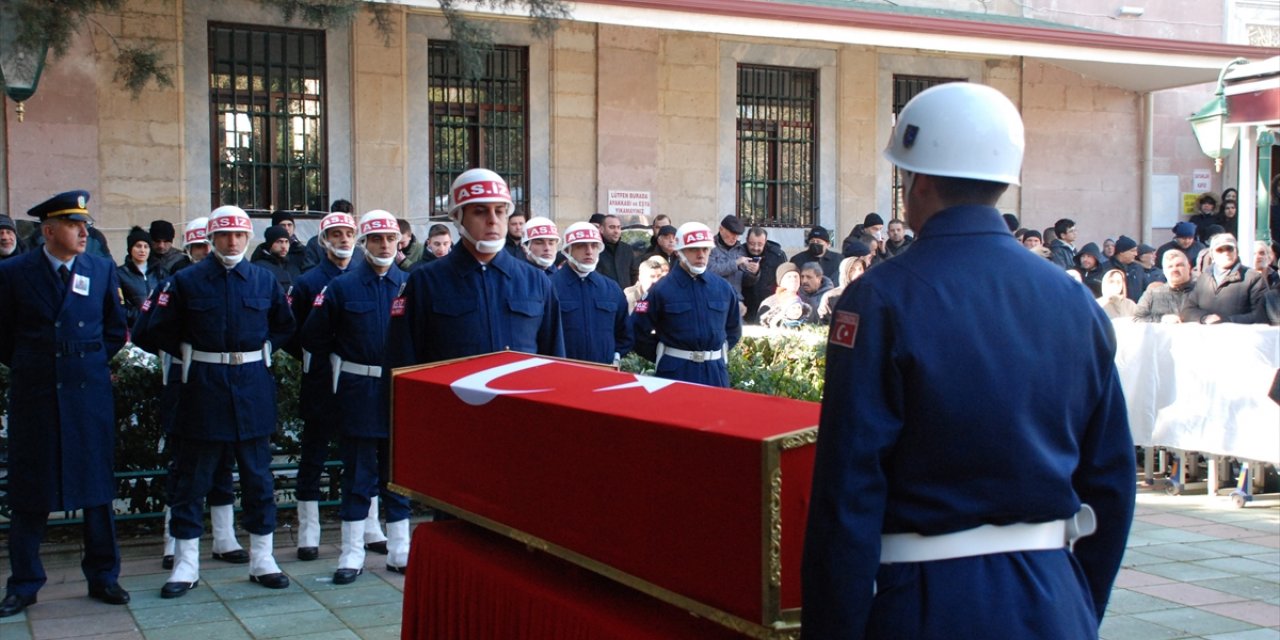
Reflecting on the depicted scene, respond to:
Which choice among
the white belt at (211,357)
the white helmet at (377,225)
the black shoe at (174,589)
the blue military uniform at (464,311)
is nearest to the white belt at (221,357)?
the white belt at (211,357)

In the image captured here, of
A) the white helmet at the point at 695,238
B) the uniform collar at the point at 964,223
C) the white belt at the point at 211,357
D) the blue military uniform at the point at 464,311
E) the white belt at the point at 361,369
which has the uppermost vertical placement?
the white helmet at the point at 695,238

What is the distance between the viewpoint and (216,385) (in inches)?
286

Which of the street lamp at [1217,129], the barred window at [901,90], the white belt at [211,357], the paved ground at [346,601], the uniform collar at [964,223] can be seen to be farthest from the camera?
the barred window at [901,90]

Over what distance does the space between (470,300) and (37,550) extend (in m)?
2.91

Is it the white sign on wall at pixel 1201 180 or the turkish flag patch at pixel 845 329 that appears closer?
the turkish flag patch at pixel 845 329

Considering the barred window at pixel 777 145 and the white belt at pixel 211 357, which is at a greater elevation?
the barred window at pixel 777 145

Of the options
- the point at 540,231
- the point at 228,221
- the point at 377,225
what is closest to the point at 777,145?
the point at 540,231

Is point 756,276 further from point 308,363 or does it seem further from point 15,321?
point 15,321

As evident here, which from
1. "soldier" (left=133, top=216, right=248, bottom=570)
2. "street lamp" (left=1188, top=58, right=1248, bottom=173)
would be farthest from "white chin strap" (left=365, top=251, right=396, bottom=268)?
"street lamp" (left=1188, top=58, right=1248, bottom=173)

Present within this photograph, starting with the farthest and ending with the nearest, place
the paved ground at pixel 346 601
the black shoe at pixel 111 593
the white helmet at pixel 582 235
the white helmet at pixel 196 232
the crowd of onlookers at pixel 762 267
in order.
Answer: the crowd of onlookers at pixel 762 267
the white helmet at pixel 582 235
the white helmet at pixel 196 232
the black shoe at pixel 111 593
the paved ground at pixel 346 601

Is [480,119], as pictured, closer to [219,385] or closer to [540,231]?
[540,231]

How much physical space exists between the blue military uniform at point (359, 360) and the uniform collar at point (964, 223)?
541cm

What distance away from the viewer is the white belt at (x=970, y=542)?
2.54 meters

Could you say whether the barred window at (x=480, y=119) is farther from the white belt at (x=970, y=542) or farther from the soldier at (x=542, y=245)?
the white belt at (x=970, y=542)
